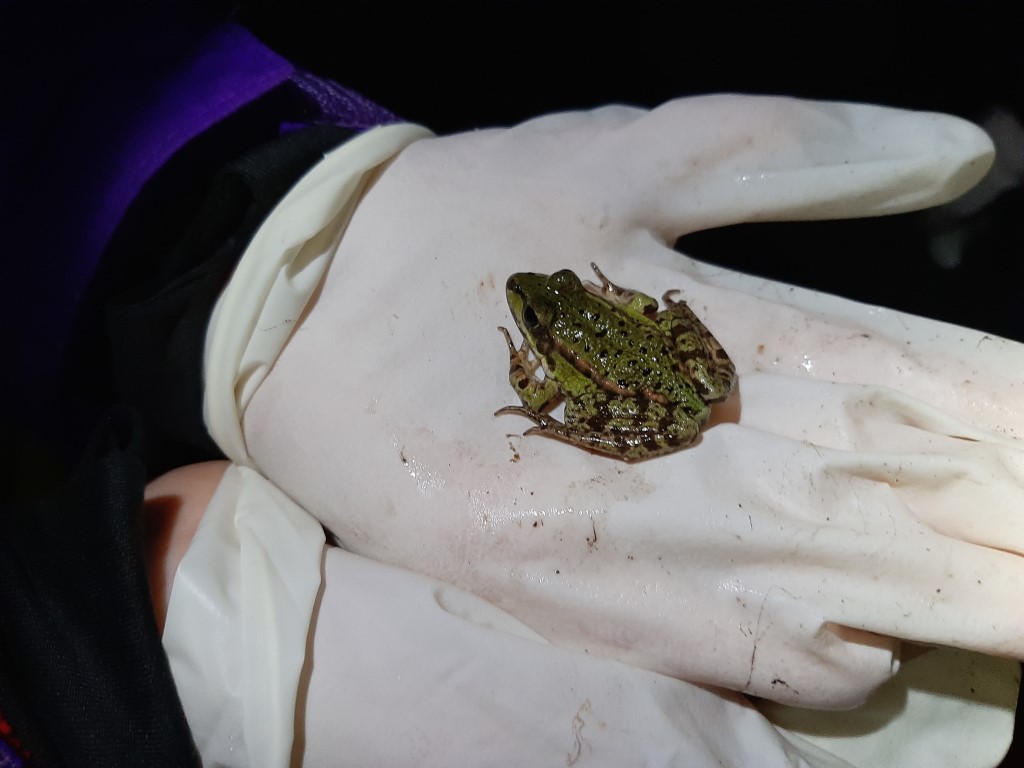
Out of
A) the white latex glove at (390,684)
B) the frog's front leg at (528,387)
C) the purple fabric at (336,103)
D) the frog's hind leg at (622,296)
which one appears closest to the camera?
the white latex glove at (390,684)

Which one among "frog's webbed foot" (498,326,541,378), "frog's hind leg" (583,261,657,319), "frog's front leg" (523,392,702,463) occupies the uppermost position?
"frog's hind leg" (583,261,657,319)

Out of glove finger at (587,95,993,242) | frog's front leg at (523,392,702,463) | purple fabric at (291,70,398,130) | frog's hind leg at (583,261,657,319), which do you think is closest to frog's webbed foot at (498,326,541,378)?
frog's front leg at (523,392,702,463)

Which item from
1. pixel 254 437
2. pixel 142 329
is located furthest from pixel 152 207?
pixel 254 437

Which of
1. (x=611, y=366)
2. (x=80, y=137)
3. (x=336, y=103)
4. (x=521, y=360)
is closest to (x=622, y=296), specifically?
(x=611, y=366)

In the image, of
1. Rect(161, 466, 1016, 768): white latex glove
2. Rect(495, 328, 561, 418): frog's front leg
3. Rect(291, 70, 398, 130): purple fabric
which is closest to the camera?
Rect(161, 466, 1016, 768): white latex glove

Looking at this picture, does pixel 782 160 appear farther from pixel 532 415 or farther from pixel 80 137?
pixel 80 137

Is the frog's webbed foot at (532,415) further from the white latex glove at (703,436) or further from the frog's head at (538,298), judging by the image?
the frog's head at (538,298)

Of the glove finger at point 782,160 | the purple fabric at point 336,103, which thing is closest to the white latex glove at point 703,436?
the glove finger at point 782,160

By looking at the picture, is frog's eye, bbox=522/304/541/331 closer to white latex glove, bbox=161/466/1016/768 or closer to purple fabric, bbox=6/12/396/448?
white latex glove, bbox=161/466/1016/768
